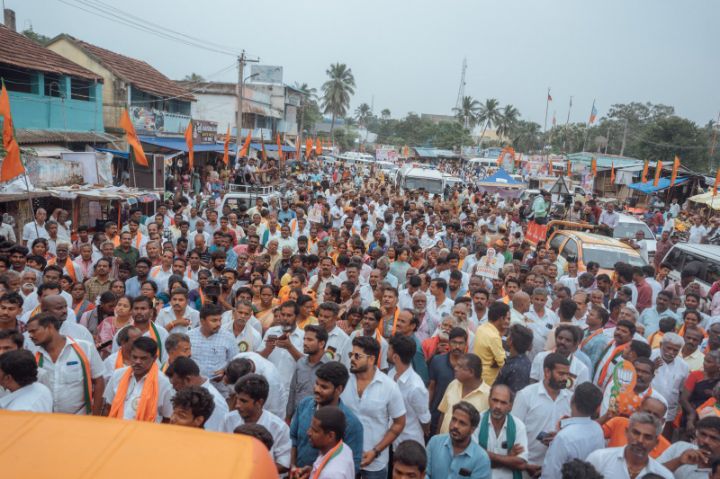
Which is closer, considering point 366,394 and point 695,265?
point 366,394

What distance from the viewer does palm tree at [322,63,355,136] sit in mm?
69000

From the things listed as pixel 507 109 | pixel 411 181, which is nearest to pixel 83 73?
pixel 411 181

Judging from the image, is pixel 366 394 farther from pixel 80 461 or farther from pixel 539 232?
pixel 539 232

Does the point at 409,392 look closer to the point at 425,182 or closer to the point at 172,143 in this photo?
the point at 425,182

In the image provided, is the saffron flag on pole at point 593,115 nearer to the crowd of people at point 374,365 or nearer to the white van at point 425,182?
the white van at point 425,182

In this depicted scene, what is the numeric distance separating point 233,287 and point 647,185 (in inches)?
1092

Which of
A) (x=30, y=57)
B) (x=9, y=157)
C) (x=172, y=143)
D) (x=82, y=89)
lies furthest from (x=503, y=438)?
(x=172, y=143)

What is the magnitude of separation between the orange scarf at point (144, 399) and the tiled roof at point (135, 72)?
22.0m

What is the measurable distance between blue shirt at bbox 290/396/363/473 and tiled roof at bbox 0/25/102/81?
51.2 feet

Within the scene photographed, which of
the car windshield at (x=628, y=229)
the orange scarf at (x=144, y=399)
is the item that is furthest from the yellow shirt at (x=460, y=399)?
the car windshield at (x=628, y=229)

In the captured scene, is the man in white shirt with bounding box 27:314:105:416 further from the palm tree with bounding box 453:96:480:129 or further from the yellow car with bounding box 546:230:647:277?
the palm tree with bounding box 453:96:480:129

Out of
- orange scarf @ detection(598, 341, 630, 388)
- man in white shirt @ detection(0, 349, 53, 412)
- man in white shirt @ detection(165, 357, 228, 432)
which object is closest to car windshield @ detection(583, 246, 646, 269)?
orange scarf @ detection(598, 341, 630, 388)

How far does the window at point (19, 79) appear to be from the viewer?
621 inches

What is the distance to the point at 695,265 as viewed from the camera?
991cm
